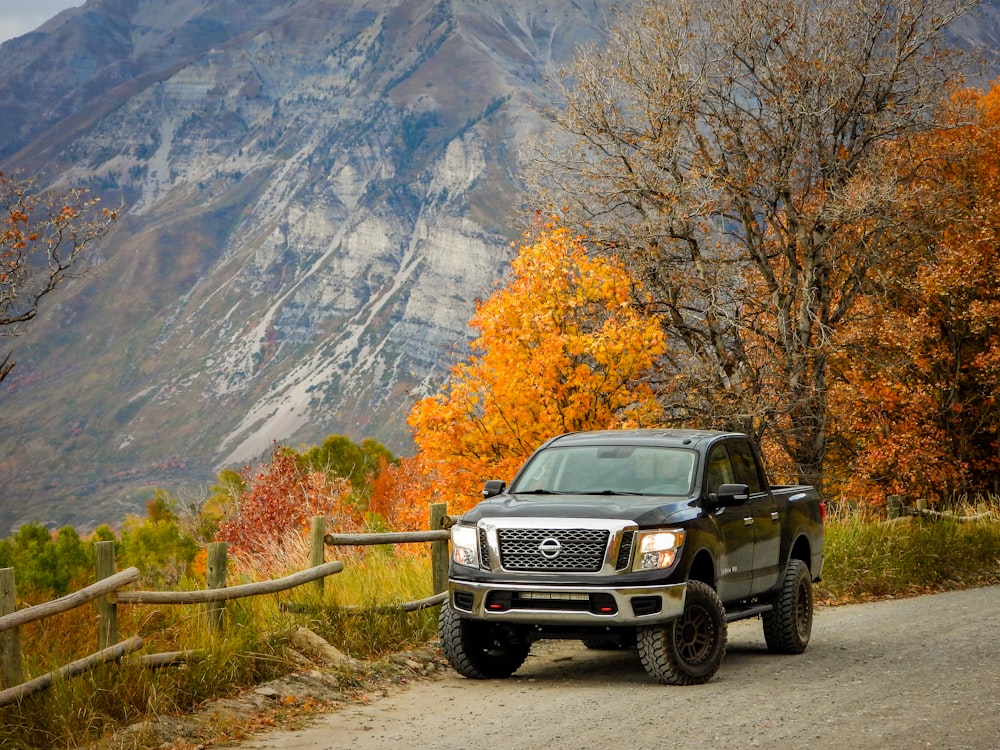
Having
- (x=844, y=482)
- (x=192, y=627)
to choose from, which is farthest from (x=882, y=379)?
(x=192, y=627)

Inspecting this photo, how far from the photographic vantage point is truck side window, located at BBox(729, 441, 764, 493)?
12.0m

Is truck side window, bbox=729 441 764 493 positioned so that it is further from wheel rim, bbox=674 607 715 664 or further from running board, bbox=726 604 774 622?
wheel rim, bbox=674 607 715 664

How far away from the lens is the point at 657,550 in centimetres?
985

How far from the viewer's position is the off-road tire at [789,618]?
11977 mm

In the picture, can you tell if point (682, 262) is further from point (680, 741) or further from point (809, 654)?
point (680, 741)

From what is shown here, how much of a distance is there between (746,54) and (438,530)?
16.8 metres

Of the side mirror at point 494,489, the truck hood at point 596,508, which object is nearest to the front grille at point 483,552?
the truck hood at point 596,508

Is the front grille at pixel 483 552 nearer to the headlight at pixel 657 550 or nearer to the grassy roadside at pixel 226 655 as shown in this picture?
the headlight at pixel 657 550

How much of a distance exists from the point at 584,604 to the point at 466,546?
1.19 m

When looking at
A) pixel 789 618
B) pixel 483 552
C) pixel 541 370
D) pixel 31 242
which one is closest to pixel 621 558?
pixel 483 552

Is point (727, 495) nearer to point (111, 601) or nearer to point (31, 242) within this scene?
point (111, 601)

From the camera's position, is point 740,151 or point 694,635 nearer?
point 694,635

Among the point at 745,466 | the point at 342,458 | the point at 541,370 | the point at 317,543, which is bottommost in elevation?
the point at 342,458

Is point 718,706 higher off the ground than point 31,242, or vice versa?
point 31,242
